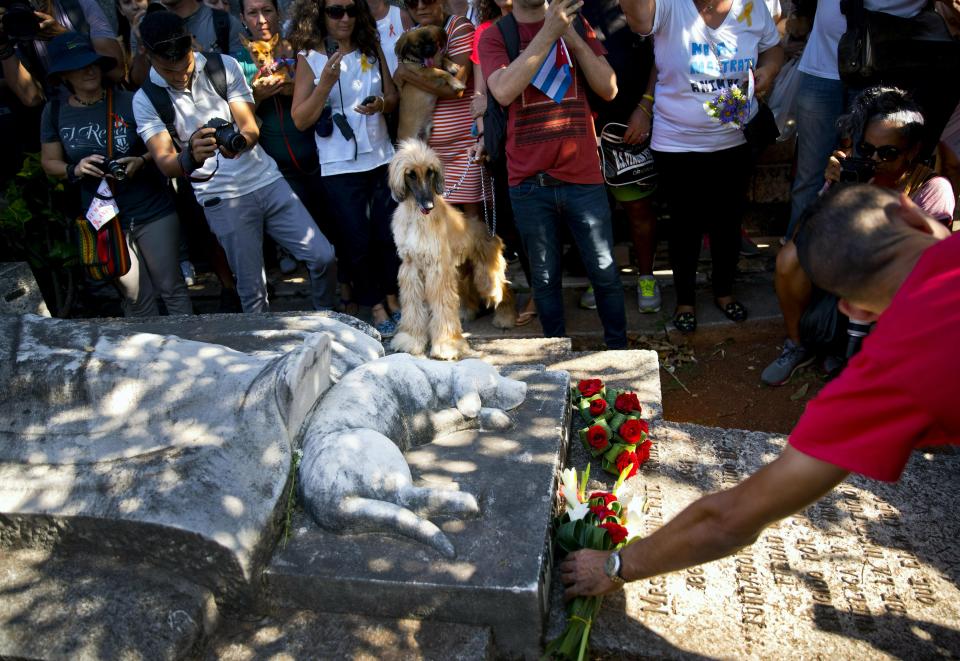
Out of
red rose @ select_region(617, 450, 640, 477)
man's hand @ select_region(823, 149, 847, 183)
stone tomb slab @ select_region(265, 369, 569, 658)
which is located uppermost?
man's hand @ select_region(823, 149, 847, 183)

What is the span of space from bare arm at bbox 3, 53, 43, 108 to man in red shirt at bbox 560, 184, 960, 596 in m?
5.39

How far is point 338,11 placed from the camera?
4.54 m

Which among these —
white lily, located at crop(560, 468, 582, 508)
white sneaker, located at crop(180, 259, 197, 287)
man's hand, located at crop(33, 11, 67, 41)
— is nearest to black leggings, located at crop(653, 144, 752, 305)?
white lily, located at crop(560, 468, 582, 508)

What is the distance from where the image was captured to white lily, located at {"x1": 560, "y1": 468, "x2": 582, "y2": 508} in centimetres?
279

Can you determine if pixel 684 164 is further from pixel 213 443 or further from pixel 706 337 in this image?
pixel 213 443

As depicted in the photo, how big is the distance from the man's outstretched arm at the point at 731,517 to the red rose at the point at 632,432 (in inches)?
31.3

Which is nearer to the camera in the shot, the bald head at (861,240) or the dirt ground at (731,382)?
the bald head at (861,240)

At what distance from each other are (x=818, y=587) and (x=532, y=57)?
2758 mm

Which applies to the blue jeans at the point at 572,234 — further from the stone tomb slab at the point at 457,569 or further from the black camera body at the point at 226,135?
the stone tomb slab at the point at 457,569

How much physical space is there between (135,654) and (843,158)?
13.0 feet

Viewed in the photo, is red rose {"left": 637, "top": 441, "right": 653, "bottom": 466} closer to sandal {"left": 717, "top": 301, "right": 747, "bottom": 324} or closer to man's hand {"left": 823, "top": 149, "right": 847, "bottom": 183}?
man's hand {"left": 823, "top": 149, "right": 847, "bottom": 183}

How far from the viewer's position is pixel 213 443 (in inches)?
102

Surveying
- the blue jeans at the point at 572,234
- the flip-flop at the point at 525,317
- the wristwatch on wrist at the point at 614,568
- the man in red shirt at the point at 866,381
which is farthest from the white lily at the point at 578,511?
the flip-flop at the point at 525,317

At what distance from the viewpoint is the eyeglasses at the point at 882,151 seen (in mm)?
3764
